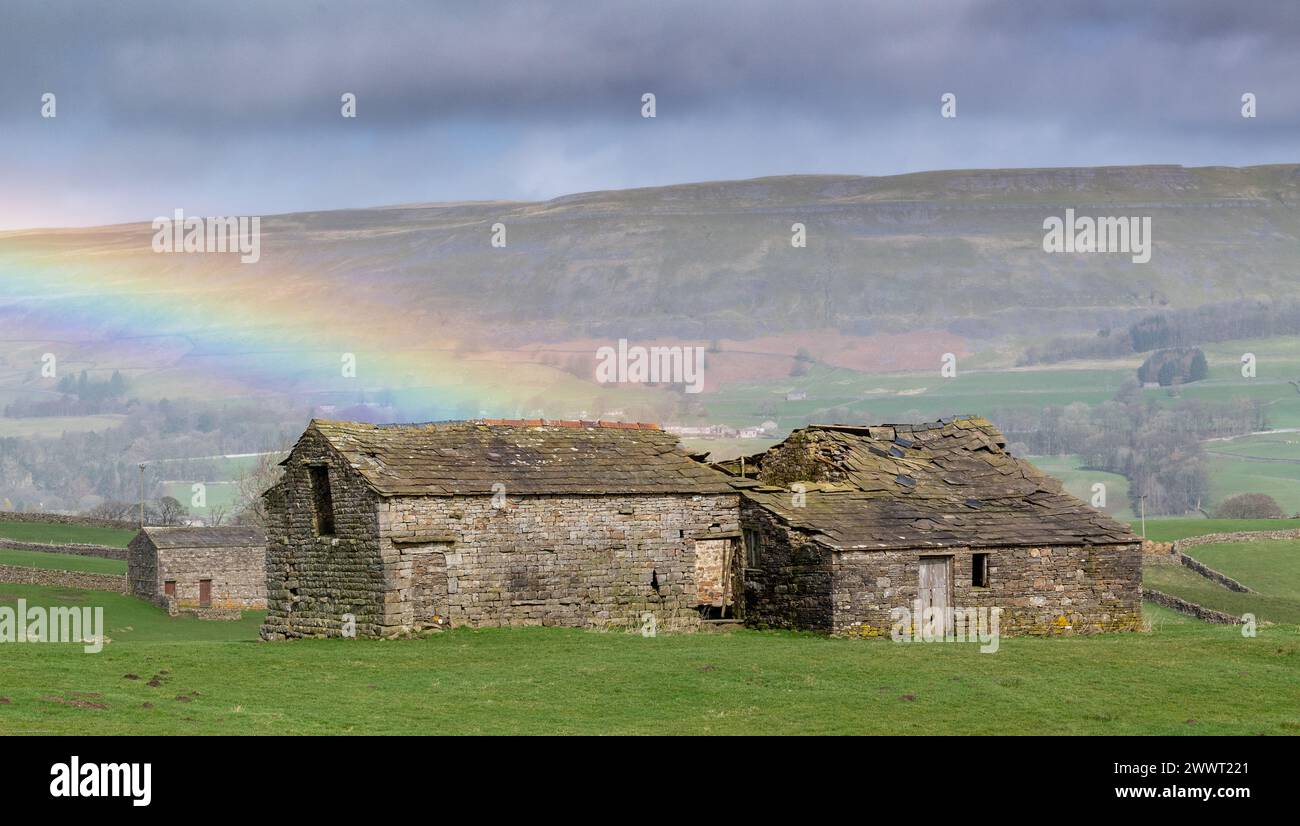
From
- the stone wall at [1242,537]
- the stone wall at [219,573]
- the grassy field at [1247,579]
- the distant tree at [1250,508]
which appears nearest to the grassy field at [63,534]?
the stone wall at [219,573]

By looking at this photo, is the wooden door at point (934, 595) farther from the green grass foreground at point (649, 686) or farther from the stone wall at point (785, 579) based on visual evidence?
the green grass foreground at point (649, 686)

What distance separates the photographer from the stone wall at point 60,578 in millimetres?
75812

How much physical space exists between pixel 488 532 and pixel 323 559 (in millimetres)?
4018

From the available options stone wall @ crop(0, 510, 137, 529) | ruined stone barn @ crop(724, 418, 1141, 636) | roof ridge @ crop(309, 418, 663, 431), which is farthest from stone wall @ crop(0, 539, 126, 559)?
ruined stone barn @ crop(724, 418, 1141, 636)

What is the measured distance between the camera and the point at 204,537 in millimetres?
78125

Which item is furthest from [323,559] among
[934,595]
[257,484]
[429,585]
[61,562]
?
[257,484]

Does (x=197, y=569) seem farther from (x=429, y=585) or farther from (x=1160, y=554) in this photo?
(x=1160, y=554)

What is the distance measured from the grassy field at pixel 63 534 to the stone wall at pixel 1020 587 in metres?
65.7

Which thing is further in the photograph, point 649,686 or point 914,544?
point 914,544
